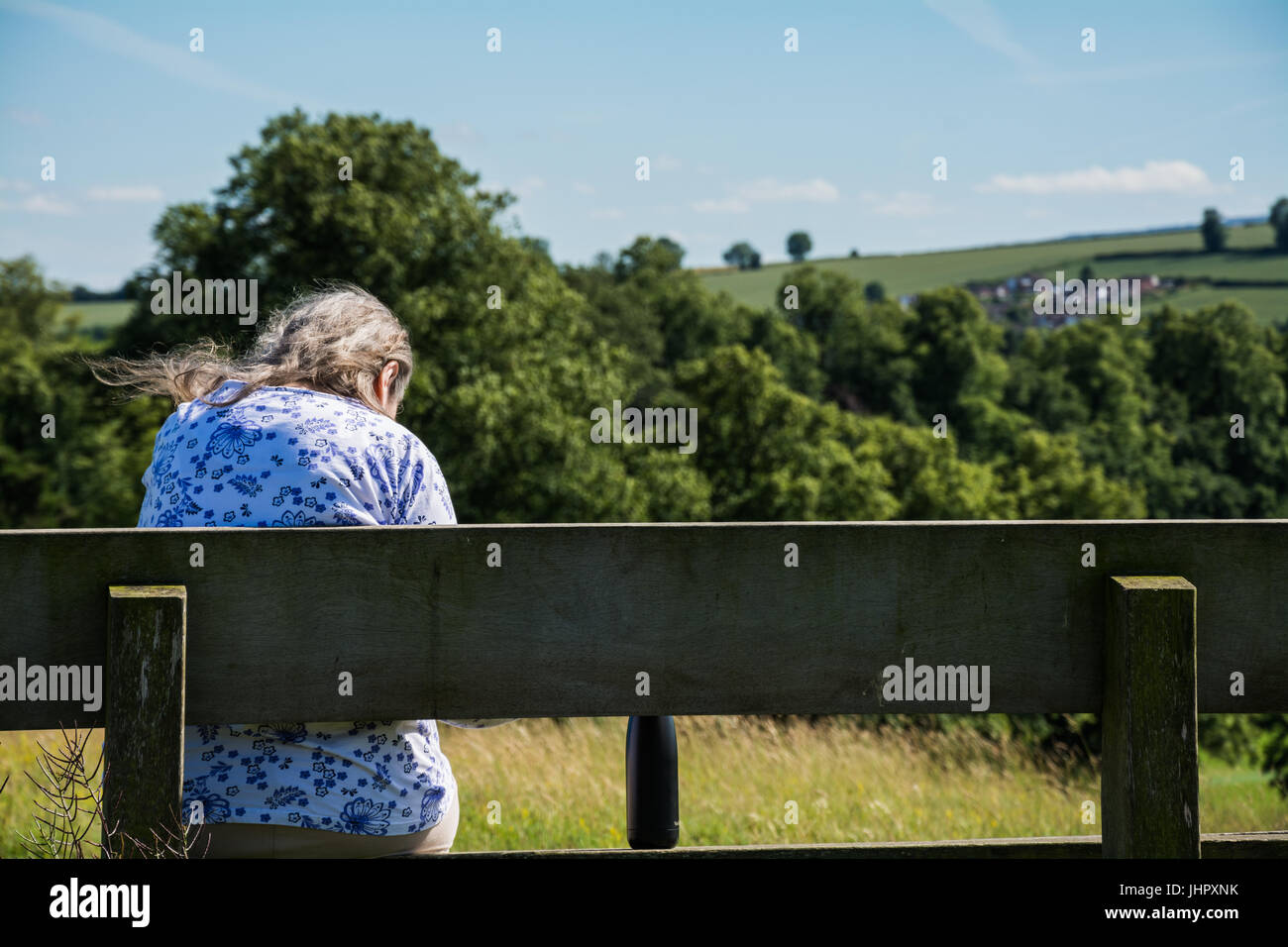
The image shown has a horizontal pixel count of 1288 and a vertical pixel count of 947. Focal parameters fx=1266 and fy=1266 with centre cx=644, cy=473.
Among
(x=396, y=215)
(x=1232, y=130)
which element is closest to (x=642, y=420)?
(x=396, y=215)

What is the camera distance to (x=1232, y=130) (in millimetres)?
75125

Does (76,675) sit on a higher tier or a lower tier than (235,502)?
lower

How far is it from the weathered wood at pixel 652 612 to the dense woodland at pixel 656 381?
7.61 m

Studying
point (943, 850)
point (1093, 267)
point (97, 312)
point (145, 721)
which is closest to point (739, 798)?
point (943, 850)

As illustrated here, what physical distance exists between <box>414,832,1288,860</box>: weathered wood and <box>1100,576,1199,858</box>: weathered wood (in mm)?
384

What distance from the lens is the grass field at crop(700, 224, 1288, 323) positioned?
5909 cm

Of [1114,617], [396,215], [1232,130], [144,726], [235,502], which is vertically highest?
[1232,130]

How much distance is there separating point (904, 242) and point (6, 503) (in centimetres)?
4748

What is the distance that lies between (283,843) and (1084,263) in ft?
242
